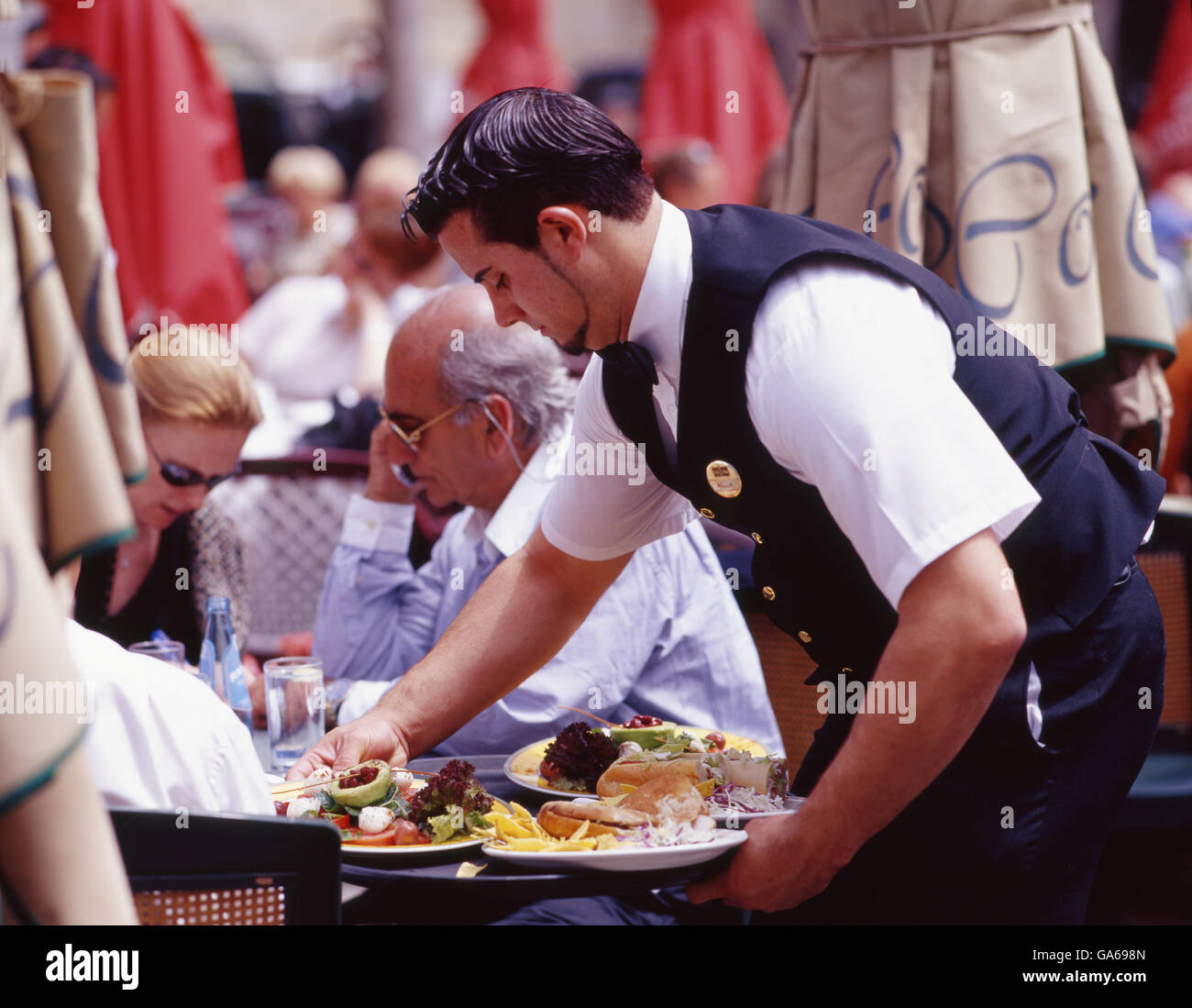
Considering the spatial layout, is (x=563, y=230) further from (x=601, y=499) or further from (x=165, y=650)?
(x=165, y=650)

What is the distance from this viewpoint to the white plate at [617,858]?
1693 millimetres

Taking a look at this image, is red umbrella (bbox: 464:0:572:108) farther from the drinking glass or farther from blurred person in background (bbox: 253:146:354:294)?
the drinking glass

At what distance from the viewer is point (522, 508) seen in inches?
116

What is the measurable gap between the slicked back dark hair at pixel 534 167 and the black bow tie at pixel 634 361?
18 centimetres

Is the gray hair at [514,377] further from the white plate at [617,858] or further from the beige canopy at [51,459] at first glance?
the beige canopy at [51,459]

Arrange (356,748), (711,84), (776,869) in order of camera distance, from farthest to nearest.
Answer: (711,84) → (356,748) → (776,869)

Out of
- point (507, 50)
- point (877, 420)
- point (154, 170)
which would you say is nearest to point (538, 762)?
point (877, 420)

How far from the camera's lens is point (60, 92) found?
129 cm

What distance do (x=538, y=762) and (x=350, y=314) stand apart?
3814mm

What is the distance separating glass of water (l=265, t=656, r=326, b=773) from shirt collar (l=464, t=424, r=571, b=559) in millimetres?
516

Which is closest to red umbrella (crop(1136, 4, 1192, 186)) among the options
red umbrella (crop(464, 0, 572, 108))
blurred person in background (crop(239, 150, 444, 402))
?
red umbrella (crop(464, 0, 572, 108))
